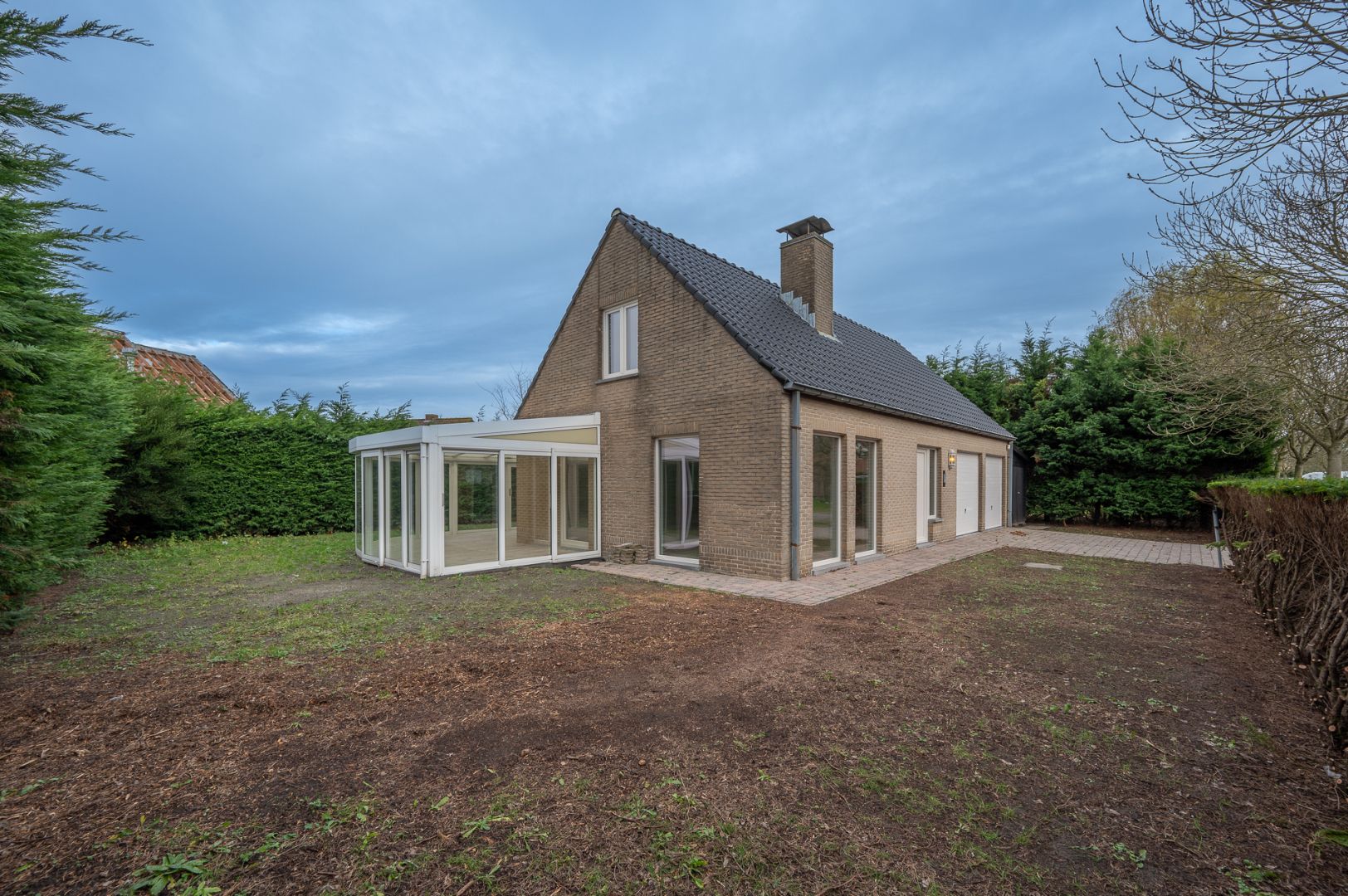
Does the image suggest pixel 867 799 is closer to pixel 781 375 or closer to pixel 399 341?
pixel 781 375


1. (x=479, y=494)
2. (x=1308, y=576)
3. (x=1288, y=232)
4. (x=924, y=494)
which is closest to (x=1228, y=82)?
(x=1288, y=232)

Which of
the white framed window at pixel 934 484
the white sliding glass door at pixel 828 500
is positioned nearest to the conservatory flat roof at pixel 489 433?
the white sliding glass door at pixel 828 500

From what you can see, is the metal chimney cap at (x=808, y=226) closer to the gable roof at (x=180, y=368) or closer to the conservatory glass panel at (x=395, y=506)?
the conservatory glass panel at (x=395, y=506)

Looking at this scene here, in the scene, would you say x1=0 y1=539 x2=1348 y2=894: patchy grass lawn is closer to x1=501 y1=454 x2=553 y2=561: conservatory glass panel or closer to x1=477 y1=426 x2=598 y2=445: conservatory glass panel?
x1=501 y1=454 x2=553 y2=561: conservatory glass panel

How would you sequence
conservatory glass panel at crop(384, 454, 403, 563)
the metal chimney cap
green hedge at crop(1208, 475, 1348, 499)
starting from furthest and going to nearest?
the metal chimney cap, conservatory glass panel at crop(384, 454, 403, 563), green hedge at crop(1208, 475, 1348, 499)

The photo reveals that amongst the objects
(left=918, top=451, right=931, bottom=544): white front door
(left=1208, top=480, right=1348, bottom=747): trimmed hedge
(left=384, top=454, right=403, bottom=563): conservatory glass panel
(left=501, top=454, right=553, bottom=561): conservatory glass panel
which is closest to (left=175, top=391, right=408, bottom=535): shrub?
(left=384, top=454, right=403, bottom=563): conservatory glass panel

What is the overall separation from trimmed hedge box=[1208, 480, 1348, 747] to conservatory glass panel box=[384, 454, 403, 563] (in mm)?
10653

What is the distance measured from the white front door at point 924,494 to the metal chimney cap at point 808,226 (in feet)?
17.7

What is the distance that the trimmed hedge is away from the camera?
157 inches

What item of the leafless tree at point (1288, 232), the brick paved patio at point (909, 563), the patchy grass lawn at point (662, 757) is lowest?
the brick paved patio at point (909, 563)

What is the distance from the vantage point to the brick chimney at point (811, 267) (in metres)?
12.2

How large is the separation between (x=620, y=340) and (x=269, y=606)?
23.3ft

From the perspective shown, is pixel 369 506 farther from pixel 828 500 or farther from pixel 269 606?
pixel 828 500

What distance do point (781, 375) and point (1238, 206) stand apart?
5047 mm
